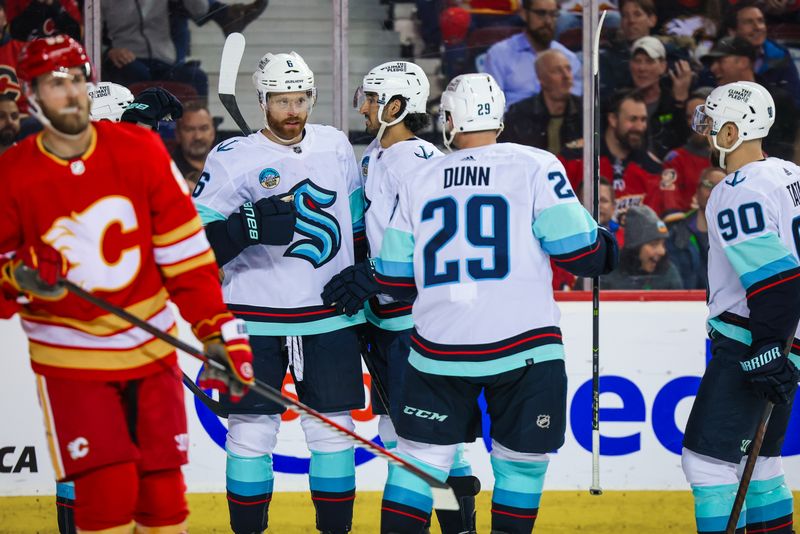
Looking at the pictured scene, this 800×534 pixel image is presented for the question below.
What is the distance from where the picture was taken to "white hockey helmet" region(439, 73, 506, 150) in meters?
3.18

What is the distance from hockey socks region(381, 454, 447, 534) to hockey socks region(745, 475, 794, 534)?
1031mm

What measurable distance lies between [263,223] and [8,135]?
2.33 m

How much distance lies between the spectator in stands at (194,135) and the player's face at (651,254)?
2021 mm

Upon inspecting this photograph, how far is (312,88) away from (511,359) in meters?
1.21

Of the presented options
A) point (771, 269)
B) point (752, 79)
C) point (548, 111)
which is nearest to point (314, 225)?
point (771, 269)

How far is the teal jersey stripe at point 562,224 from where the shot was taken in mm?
3037

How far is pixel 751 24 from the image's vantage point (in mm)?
5699

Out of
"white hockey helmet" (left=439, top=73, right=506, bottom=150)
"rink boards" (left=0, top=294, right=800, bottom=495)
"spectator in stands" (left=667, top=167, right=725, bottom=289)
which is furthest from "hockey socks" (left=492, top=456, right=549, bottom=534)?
"spectator in stands" (left=667, top=167, right=725, bottom=289)

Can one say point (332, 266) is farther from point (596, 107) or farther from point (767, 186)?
point (767, 186)

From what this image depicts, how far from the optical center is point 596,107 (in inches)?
148

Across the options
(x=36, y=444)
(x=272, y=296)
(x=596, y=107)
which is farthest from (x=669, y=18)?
(x=36, y=444)

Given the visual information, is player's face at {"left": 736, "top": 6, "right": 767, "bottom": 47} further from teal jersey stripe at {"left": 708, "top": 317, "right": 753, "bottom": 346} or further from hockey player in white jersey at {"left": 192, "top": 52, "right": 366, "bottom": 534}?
→ hockey player in white jersey at {"left": 192, "top": 52, "right": 366, "bottom": 534}

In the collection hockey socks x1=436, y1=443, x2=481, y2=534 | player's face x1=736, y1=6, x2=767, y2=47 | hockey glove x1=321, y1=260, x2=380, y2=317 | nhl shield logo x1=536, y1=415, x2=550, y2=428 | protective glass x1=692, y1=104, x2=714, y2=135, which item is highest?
player's face x1=736, y1=6, x2=767, y2=47

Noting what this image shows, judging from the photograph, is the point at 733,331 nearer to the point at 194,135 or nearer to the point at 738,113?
the point at 738,113
